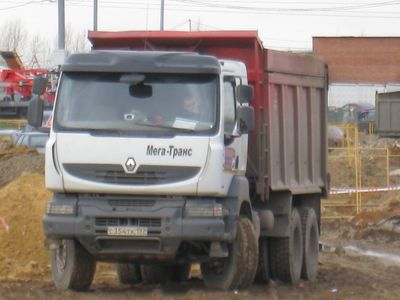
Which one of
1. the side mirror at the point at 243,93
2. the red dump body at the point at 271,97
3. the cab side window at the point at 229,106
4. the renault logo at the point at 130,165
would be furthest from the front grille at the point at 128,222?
the red dump body at the point at 271,97

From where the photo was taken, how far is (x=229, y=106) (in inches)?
526

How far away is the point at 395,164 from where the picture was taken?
143 feet

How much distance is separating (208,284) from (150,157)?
2132 millimetres

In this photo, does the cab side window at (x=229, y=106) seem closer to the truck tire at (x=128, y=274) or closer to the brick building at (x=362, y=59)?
the truck tire at (x=128, y=274)

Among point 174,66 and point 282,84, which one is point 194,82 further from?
point 282,84

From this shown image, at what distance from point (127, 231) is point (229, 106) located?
1955 millimetres

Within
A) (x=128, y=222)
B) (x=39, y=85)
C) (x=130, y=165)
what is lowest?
(x=128, y=222)

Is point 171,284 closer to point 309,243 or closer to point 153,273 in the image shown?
point 153,273

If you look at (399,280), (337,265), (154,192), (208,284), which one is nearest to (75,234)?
(154,192)

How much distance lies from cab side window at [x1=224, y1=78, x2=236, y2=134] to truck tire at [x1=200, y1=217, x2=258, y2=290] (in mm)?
1201

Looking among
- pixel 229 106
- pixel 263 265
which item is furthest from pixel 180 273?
pixel 229 106

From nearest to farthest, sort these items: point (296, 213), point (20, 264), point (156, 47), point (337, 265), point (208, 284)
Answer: point (208, 284) < point (156, 47) < point (296, 213) < point (20, 264) < point (337, 265)

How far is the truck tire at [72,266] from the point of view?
13.8 m

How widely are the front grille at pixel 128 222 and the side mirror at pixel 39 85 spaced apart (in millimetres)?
1719
